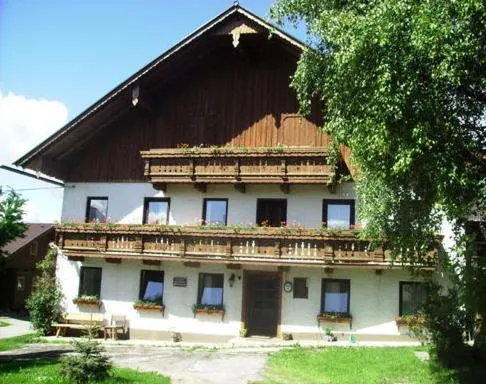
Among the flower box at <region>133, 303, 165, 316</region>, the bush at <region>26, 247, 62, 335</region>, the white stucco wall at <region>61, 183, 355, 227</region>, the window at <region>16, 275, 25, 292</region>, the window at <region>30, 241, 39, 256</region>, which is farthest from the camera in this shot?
the window at <region>30, 241, 39, 256</region>

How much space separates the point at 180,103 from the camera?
24.9 m

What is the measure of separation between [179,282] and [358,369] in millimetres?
9905

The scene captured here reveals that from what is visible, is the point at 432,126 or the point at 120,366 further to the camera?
the point at 120,366

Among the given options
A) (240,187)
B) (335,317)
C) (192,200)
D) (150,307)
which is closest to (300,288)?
(335,317)

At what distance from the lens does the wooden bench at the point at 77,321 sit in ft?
76.0

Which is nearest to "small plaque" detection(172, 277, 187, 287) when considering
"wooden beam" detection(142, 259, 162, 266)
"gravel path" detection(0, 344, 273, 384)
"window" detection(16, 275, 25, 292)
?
"wooden beam" detection(142, 259, 162, 266)

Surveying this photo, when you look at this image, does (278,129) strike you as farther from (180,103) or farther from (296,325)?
(296,325)

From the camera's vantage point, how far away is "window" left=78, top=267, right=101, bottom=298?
2431 cm

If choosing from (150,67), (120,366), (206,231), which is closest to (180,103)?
(150,67)

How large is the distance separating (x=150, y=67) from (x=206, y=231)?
7.36 meters

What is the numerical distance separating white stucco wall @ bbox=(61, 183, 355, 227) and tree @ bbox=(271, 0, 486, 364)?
30.6 ft

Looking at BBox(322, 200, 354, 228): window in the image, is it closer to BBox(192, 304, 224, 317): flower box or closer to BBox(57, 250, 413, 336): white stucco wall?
BBox(57, 250, 413, 336): white stucco wall

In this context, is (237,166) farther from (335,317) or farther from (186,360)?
(186,360)

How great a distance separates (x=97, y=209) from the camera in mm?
25250
